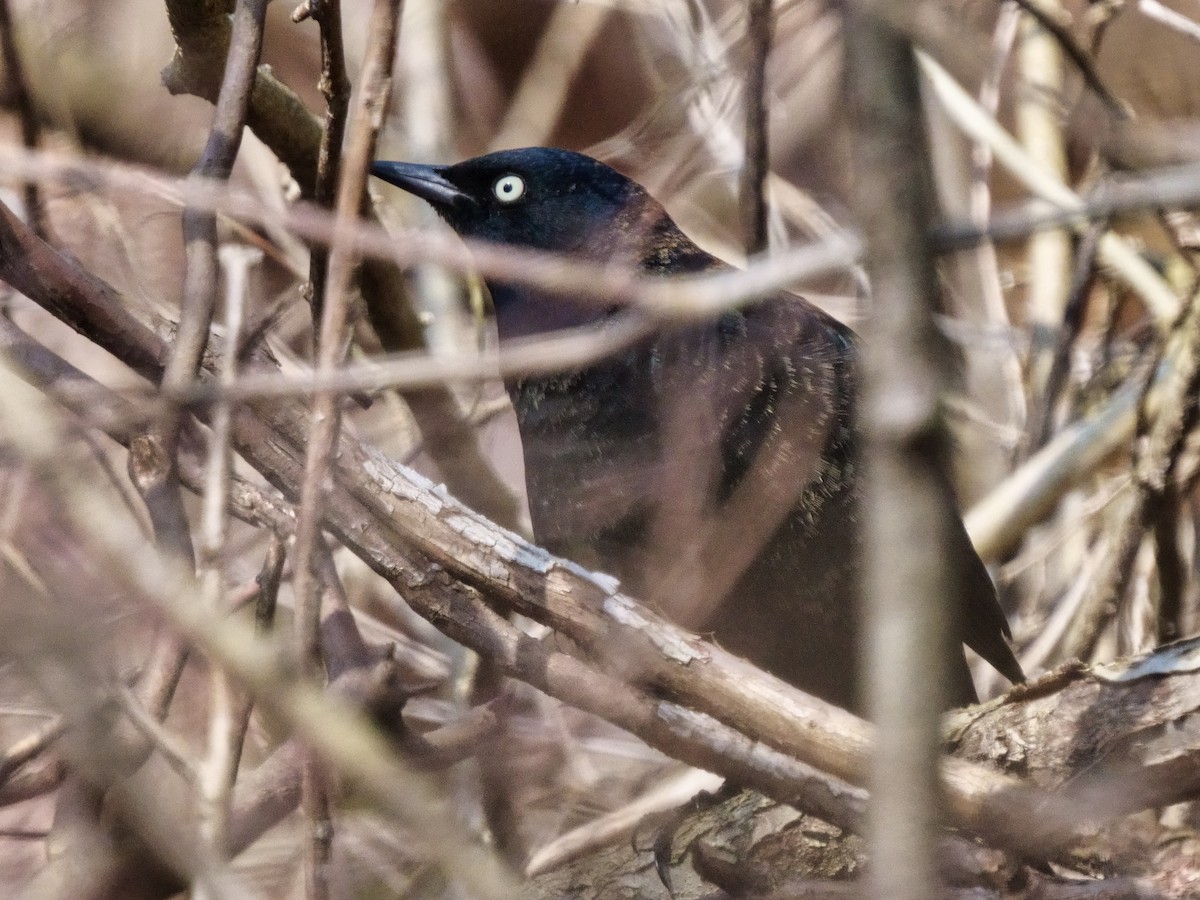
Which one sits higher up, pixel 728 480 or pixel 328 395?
pixel 728 480

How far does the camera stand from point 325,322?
1646mm

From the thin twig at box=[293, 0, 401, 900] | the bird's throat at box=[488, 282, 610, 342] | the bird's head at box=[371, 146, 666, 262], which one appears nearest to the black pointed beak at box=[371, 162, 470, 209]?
the bird's head at box=[371, 146, 666, 262]

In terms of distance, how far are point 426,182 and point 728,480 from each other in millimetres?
1306

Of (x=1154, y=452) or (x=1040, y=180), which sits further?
(x=1040, y=180)

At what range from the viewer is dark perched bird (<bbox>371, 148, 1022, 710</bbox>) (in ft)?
9.77

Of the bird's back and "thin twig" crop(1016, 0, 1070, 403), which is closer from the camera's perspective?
the bird's back

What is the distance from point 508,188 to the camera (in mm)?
3686

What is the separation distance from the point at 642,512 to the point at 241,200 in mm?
1389

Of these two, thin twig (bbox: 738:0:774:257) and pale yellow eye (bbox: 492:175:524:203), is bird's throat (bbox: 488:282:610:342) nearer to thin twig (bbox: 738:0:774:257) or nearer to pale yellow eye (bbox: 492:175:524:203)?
pale yellow eye (bbox: 492:175:524:203)

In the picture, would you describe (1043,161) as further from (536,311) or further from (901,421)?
(901,421)

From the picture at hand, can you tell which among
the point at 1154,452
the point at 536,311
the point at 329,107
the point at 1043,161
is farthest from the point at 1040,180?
the point at 329,107

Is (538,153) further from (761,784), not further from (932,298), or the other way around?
(932,298)

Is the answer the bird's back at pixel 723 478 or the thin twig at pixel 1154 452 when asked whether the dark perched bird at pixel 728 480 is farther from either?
the thin twig at pixel 1154 452

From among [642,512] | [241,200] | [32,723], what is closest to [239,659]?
[241,200]
